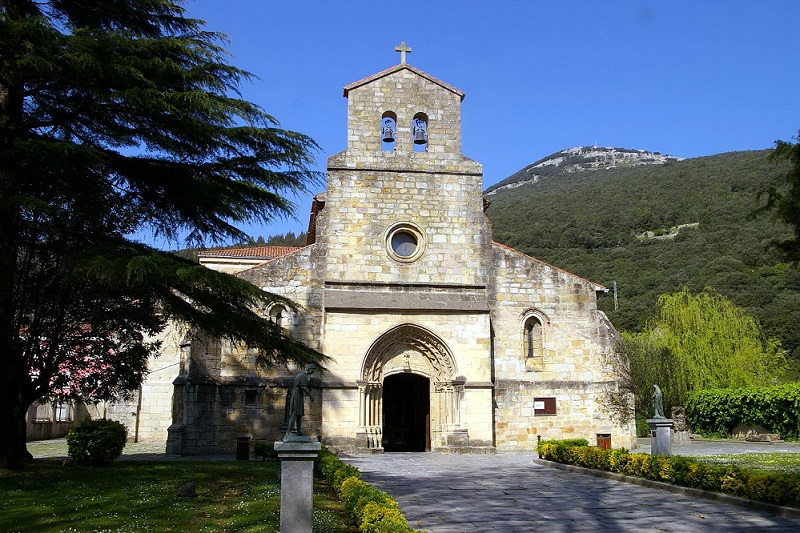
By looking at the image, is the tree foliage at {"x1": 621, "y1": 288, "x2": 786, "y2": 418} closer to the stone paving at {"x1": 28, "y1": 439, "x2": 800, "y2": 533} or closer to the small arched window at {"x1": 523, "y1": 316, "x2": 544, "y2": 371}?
the small arched window at {"x1": 523, "y1": 316, "x2": 544, "y2": 371}

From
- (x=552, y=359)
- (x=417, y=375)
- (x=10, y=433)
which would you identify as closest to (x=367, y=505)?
(x=10, y=433)

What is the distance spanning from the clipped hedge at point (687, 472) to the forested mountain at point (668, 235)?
26615mm

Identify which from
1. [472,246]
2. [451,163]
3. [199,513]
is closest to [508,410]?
[472,246]

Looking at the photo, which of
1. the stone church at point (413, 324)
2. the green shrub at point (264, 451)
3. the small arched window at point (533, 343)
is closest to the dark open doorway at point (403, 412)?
the stone church at point (413, 324)

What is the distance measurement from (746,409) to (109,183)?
2558 cm

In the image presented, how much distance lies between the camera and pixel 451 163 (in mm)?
21484

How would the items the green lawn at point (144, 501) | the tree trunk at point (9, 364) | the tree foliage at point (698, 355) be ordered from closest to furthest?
the green lawn at point (144, 501) < the tree trunk at point (9, 364) < the tree foliage at point (698, 355)

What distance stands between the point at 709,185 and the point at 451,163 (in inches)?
2248

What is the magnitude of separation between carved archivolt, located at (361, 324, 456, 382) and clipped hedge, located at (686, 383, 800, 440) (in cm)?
1472

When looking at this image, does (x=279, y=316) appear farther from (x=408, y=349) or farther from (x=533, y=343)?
(x=533, y=343)

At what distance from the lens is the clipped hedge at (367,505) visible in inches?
286

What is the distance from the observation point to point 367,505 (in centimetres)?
818

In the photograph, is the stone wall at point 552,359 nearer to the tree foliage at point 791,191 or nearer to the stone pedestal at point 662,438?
the stone pedestal at point 662,438

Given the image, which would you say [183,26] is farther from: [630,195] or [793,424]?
[630,195]
